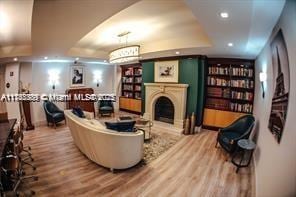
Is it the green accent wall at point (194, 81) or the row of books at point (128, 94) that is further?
the row of books at point (128, 94)

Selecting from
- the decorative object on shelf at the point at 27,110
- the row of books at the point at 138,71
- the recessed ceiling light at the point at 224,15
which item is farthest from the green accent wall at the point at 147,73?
the recessed ceiling light at the point at 224,15

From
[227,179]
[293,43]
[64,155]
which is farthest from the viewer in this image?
[64,155]

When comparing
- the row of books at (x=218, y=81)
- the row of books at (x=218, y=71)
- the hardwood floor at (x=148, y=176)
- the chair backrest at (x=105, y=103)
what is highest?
the row of books at (x=218, y=71)

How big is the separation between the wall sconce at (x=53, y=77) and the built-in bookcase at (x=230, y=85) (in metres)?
5.76

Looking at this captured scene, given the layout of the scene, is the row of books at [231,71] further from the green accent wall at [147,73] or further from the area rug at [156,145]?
the area rug at [156,145]

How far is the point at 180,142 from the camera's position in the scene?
4836 mm

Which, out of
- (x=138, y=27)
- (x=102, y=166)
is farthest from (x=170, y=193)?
(x=138, y=27)

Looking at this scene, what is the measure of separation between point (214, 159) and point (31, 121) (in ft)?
20.1

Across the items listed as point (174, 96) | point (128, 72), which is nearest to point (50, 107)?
point (128, 72)

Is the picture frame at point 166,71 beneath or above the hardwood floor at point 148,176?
above

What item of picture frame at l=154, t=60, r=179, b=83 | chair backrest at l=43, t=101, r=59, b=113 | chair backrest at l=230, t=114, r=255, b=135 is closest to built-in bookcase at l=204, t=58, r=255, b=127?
picture frame at l=154, t=60, r=179, b=83

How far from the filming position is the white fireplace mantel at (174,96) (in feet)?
19.0

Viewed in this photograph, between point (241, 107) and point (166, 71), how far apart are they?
268 centimetres

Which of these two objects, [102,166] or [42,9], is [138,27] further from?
[102,166]
